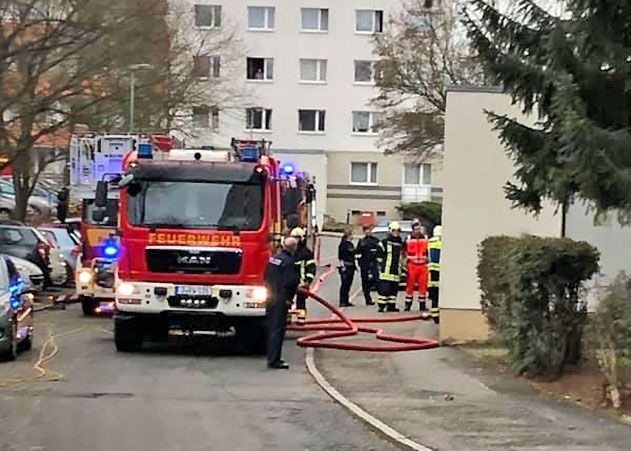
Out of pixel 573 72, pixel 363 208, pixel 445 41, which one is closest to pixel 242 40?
pixel 363 208

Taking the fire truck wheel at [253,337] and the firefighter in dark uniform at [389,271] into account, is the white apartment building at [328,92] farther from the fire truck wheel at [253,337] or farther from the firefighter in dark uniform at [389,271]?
the fire truck wheel at [253,337]

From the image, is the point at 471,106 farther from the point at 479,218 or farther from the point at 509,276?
the point at 509,276

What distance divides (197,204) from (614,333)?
749cm

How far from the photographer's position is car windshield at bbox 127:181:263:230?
18.9 m

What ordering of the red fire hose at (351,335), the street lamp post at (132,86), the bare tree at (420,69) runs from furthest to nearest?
the bare tree at (420,69)
the street lamp post at (132,86)
the red fire hose at (351,335)

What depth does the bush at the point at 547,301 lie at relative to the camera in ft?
50.2

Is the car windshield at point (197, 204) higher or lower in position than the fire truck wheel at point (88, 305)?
higher

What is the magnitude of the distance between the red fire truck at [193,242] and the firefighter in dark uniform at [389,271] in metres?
7.16

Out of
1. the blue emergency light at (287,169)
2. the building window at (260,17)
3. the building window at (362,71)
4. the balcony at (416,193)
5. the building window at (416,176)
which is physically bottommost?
the blue emergency light at (287,169)

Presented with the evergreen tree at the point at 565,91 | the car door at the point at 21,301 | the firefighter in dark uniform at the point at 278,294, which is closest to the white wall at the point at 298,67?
the car door at the point at 21,301

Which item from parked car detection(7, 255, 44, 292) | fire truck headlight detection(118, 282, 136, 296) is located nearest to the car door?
fire truck headlight detection(118, 282, 136, 296)

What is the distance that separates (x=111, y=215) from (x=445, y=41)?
32762 mm

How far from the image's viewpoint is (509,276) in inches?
629

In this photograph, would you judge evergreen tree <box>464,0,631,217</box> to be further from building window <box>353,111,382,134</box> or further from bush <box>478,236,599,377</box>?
building window <box>353,111,382,134</box>
